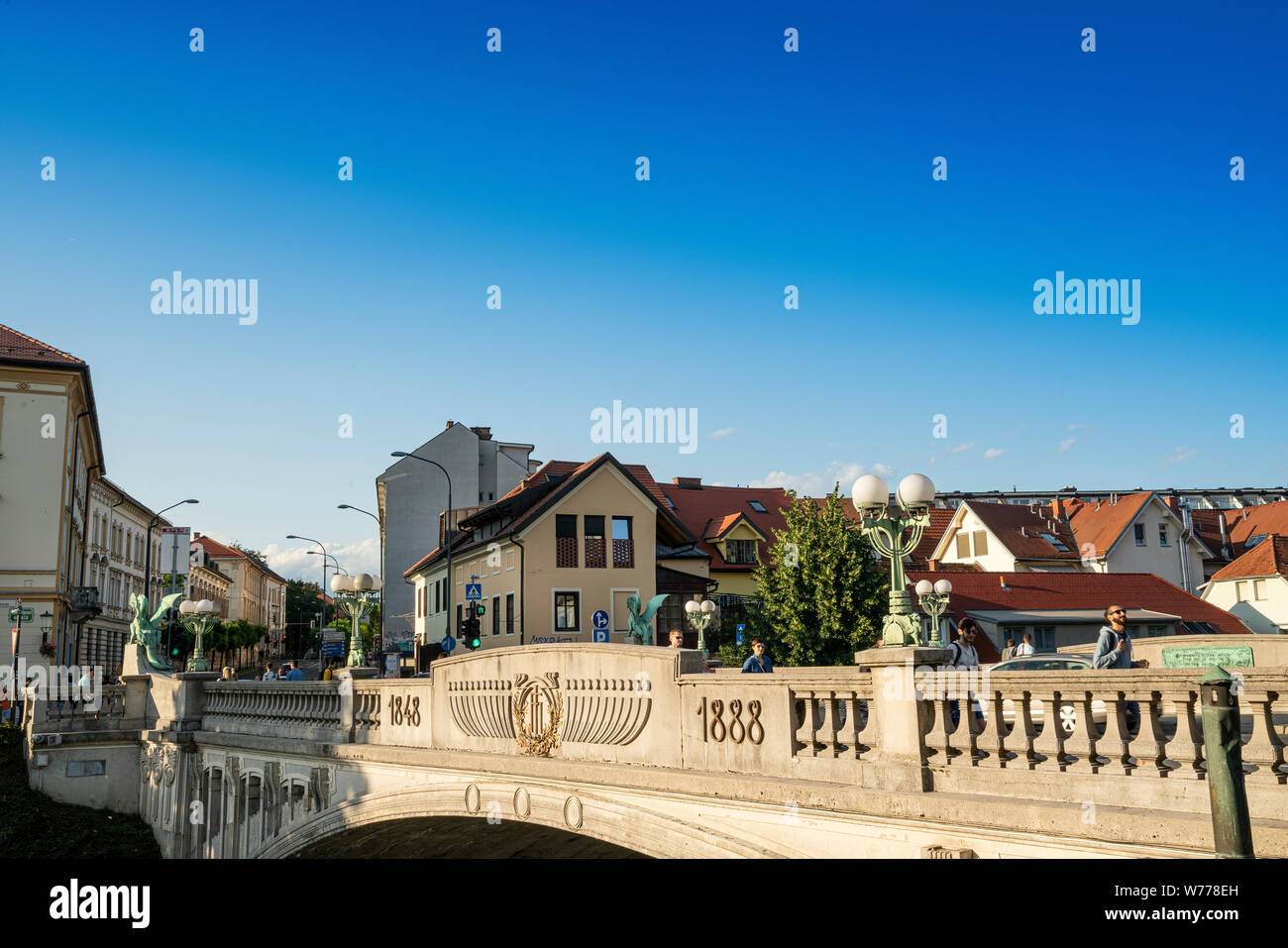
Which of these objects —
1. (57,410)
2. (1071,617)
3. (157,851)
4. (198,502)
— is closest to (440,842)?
(157,851)

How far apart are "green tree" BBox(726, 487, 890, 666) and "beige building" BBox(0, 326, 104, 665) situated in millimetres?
24848

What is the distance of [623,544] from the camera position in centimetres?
4209

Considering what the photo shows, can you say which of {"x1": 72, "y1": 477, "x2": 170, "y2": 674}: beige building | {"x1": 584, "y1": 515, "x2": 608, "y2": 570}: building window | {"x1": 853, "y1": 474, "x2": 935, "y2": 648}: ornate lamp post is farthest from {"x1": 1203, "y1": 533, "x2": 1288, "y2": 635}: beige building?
{"x1": 72, "y1": 477, "x2": 170, "y2": 674}: beige building

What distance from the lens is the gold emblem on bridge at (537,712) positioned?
34.5 ft

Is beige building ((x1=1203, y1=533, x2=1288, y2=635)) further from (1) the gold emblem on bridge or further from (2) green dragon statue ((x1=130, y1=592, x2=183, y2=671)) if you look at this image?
(1) the gold emblem on bridge

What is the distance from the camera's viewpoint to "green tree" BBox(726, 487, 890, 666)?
3788 cm

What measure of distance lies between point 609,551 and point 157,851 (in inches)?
885

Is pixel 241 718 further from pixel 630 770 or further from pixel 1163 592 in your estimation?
pixel 1163 592

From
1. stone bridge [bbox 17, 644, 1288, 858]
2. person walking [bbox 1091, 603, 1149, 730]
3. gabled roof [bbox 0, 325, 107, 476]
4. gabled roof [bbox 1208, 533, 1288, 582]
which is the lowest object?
stone bridge [bbox 17, 644, 1288, 858]

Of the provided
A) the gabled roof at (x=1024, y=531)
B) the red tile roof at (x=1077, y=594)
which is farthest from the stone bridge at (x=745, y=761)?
the gabled roof at (x=1024, y=531)

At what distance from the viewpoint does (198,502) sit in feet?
143

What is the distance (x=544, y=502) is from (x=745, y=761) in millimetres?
32531

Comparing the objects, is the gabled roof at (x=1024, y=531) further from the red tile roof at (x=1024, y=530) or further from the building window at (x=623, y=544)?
the building window at (x=623, y=544)

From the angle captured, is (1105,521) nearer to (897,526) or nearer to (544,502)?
(544,502)
